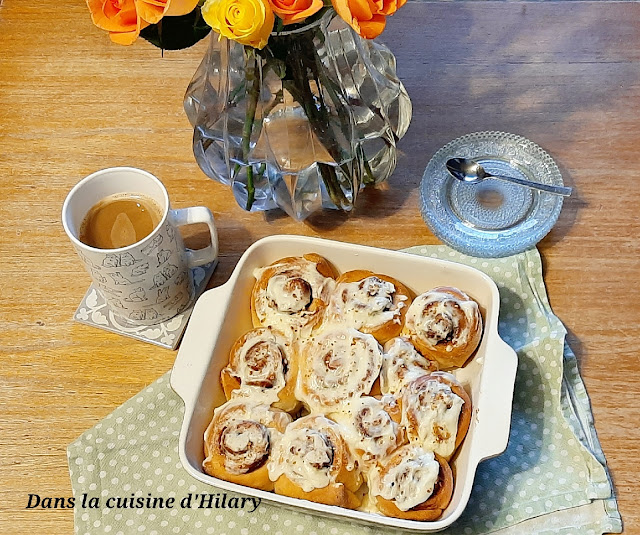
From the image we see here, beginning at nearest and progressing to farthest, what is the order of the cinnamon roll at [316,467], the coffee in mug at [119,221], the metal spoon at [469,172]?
1. the cinnamon roll at [316,467]
2. the coffee in mug at [119,221]
3. the metal spoon at [469,172]

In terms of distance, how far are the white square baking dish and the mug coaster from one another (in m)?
0.10

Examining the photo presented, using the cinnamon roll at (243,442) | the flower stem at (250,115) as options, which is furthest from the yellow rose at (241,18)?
the cinnamon roll at (243,442)

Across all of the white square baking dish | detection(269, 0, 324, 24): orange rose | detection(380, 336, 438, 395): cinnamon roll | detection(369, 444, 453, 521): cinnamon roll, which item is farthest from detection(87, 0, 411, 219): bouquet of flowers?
detection(369, 444, 453, 521): cinnamon roll

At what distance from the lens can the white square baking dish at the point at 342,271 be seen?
23.5 inches

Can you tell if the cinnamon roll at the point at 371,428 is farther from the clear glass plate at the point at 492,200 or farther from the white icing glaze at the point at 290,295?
the clear glass plate at the point at 492,200

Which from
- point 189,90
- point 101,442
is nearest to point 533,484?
point 101,442

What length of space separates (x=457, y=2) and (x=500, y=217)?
0.37m

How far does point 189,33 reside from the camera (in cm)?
60

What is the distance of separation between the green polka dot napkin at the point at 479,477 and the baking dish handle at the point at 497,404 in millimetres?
81

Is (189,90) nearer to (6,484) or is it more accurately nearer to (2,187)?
(2,187)

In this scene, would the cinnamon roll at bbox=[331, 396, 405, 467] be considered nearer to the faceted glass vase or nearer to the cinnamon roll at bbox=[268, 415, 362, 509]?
the cinnamon roll at bbox=[268, 415, 362, 509]

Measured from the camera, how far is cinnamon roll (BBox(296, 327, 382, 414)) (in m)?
0.66

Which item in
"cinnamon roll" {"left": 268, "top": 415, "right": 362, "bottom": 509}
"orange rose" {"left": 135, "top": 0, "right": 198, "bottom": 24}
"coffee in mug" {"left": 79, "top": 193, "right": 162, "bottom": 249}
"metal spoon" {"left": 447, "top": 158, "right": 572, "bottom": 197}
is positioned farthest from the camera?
"metal spoon" {"left": 447, "top": 158, "right": 572, "bottom": 197}

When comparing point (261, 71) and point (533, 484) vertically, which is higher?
point (261, 71)
